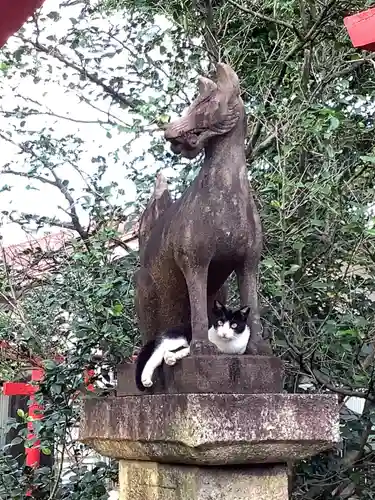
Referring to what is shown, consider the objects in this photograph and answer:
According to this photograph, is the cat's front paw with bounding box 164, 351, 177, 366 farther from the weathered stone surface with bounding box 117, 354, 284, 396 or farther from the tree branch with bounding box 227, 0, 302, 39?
the tree branch with bounding box 227, 0, 302, 39

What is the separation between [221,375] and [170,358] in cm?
17

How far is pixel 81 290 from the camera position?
3410mm

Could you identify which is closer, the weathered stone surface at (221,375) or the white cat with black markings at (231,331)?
the weathered stone surface at (221,375)

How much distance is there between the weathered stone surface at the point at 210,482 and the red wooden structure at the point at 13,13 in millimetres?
1383

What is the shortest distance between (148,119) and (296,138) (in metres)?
0.91

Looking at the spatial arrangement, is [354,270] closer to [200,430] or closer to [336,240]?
[336,240]

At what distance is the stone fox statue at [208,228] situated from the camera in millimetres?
2010

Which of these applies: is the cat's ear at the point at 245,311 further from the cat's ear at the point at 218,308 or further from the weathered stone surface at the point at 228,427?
the weathered stone surface at the point at 228,427

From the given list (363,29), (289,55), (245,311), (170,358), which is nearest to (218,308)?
(245,311)

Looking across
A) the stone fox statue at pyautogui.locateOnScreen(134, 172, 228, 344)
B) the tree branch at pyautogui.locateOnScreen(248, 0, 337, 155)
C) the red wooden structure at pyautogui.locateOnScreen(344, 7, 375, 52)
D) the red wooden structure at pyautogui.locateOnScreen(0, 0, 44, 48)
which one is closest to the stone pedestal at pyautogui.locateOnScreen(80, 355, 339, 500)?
the stone fox statue at pyautogui.locateOnScreen(134, 172, 228, 344)

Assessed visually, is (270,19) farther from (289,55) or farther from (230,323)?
(230,323)

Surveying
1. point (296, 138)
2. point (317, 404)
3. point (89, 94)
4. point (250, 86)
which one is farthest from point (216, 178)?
point (89, 94)

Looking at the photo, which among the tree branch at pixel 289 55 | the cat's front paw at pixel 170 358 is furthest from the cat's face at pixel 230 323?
the tree branch at pixel 289 55

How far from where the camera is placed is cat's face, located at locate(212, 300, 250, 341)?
6.53 ft
